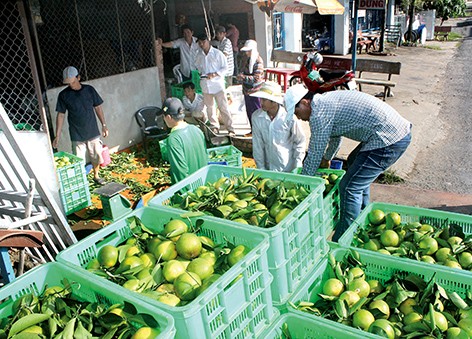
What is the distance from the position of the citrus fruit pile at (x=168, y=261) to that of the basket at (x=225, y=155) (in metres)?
3.60

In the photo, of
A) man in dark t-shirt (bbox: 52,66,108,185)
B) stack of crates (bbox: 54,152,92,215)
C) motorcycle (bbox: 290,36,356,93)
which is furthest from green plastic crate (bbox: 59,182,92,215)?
motorcycle (bbox: 290,36,356,93)

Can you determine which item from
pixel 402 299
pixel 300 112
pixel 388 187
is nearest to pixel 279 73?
pixel 388 187

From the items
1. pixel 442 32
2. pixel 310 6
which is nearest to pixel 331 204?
pixel 310 6

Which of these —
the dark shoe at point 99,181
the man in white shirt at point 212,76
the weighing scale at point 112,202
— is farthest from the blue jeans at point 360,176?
the man in white shirt at point 212,76

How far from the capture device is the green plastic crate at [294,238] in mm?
2357

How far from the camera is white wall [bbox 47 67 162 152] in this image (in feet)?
28.3

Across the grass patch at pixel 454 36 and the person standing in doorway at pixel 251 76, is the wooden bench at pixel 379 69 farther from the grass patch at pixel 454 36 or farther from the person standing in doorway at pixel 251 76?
the grass patch at pixel 454 36

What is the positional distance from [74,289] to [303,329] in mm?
1223

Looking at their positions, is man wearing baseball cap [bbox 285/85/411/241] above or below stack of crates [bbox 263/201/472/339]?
above

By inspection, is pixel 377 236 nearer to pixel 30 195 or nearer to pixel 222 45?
pixel 30 195

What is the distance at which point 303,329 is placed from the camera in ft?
7.23

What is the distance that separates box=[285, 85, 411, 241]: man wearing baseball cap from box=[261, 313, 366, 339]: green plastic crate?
1.82 metres

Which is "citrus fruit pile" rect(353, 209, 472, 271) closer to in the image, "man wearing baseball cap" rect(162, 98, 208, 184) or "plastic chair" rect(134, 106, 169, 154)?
"man wearing baseball cap" rect(162, 98, 208, 184)

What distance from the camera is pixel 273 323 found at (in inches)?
89.0
